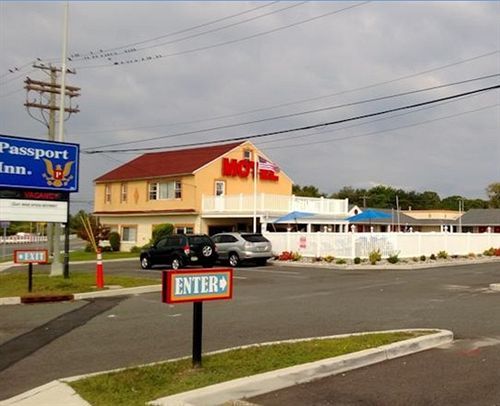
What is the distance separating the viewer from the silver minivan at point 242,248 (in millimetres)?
29406

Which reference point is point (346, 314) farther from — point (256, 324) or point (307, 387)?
point (307, 387)

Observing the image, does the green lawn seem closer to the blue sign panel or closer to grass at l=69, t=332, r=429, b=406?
the blue sign panel

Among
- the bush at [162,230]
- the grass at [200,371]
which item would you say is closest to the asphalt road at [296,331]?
the grass at [200,371]

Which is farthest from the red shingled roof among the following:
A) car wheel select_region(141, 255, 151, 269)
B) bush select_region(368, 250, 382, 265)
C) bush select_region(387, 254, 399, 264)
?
bush select_region(387, 254, 399, 264)

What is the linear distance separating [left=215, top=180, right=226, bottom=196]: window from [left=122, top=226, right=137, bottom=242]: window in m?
8.16

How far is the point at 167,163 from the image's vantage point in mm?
46906

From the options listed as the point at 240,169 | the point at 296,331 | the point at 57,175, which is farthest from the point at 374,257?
the point at 296,331

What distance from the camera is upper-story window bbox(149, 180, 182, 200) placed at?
4305 centimetres

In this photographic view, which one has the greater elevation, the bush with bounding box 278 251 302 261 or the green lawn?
the bush with bounding box 278 251 302 261

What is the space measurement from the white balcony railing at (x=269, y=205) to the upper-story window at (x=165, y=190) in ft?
9.04

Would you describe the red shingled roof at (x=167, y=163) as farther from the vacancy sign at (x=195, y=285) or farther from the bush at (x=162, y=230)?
the vacancy sign at (x=195, y=285)

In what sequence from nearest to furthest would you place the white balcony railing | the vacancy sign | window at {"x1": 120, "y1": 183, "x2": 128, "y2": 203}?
the vacancy sign < the white balcony railing < window at {"x1": 120, "y1": 183, "x2": 128, "y2": 203}

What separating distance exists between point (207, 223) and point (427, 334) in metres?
32.9

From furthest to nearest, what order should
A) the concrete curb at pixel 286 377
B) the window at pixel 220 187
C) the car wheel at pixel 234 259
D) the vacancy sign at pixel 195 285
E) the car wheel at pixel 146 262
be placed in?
the window at pixel 220 187
the car wheel at pixel 234 259
the car wheel at pixel 146 262
the vacancy sign at pixel 195 285
the concrete curb at pixel 286 377
